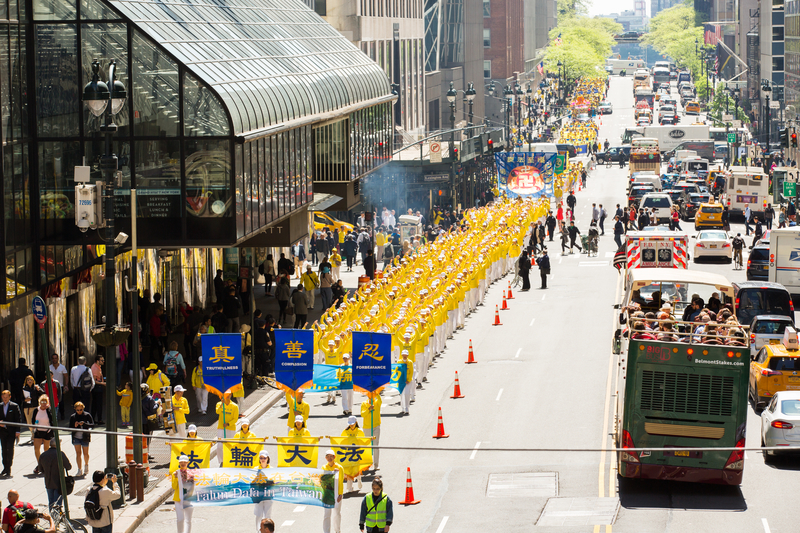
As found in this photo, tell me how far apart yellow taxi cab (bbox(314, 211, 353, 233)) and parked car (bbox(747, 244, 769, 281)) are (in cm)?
1694

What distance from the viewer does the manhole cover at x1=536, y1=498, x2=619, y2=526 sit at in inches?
696

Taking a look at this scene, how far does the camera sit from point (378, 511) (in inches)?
621

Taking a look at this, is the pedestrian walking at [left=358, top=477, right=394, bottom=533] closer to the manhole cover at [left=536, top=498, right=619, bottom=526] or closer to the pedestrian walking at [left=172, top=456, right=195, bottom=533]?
the pedestrian walking at [left=172, top=456, right=195, bottom=533]

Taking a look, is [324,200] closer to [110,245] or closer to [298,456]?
[110,245]

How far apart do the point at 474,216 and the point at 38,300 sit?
35.7 metres

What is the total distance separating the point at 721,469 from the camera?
60.7 ft

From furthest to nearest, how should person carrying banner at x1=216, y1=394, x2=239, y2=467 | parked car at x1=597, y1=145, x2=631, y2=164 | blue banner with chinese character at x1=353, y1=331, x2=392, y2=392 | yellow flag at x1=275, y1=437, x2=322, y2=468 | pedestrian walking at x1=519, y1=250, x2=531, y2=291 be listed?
parked car at x1=597, y1=145, x2=631, y2=164 < pedestrian walking at x1=519, y1=250, x2=531, y2=291 < blue banner with chinese character at x1=353, y1=331, x2=392, y2=392 < person carrying banner at x1=216, y1=394, x2=239, y2=467 < yellow flag at x1=275, y1=437, x2=322, y2=468

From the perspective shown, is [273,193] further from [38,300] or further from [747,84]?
[747,84]

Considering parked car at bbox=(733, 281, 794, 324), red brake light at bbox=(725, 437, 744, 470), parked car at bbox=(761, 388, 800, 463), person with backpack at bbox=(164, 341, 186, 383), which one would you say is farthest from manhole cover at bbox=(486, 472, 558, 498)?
parked car at bbox=(733, 281, 794, 324)

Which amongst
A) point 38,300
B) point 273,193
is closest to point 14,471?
point 38,300

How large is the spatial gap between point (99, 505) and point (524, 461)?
27.0 ft

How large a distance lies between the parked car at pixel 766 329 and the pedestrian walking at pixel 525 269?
1475 centimetres

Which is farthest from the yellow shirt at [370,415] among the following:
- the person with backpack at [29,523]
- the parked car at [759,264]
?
the parked car at [759,264]

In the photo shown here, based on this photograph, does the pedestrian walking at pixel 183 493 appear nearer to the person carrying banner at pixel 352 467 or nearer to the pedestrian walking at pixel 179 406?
the person carrying banner at pixel 352 467
